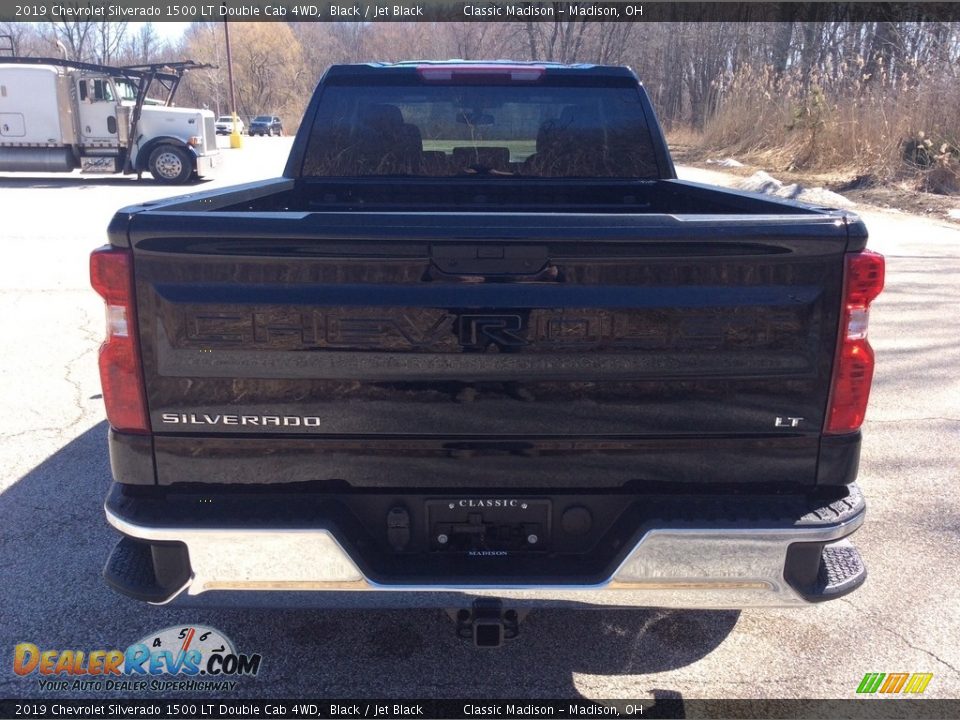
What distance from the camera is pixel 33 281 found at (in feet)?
29.4

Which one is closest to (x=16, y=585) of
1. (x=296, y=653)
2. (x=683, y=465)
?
(x=296, y=653)

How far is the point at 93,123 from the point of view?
20609 mm

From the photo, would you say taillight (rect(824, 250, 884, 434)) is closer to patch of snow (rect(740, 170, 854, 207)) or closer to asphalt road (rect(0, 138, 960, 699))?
asphalt road (rect(0, 138, 960, 699))

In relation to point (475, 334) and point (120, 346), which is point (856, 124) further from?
point (120, 346)

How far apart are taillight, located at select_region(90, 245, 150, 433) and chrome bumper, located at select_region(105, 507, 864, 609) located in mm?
312

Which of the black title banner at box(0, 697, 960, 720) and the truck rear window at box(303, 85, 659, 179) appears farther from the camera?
the truck rear window at box(303, 85, 659, 179)

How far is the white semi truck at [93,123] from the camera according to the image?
19984mm

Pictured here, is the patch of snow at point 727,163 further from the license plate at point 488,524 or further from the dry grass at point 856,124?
the license plate at point 488,524

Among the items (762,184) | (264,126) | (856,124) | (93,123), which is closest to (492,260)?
(762,184)

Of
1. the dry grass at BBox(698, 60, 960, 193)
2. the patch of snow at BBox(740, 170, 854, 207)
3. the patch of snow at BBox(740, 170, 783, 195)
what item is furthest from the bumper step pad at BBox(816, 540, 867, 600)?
the dry grass at BBox(698, 60, 960, 193)

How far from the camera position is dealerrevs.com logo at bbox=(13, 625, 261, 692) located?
2809 millimetres

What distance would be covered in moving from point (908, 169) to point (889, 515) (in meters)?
15.3

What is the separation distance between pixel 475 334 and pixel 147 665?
181 centimetres

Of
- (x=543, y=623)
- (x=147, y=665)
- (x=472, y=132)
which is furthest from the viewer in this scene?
(x=472, y=132)
